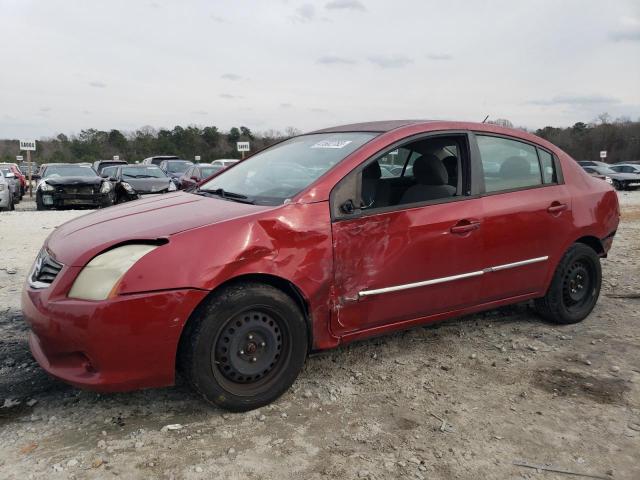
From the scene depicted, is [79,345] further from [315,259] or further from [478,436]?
[478,436]

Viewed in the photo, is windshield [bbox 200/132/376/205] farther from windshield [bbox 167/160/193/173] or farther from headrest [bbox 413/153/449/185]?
windshield [bbox 167/160/193/173]

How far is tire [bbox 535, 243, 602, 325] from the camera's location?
4.19m

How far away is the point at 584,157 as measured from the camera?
64.3 m

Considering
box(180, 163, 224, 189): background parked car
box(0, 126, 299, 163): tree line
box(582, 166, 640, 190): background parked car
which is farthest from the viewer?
box(0, 126, 299, 163): tree line

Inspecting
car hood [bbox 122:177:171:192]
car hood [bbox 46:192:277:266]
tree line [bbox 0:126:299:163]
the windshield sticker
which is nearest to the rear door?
the windshield sticker

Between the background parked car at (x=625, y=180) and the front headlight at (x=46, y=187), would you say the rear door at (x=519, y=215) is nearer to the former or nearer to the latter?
the front headlight at (x=46, y=187)

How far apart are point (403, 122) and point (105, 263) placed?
7.35 feet

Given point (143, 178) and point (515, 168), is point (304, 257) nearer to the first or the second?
point (515, 168)

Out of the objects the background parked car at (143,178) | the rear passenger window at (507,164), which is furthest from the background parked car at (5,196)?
the rear passenger window at (507,164)

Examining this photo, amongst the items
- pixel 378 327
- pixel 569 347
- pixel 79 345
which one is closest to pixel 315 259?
pixel 378 327

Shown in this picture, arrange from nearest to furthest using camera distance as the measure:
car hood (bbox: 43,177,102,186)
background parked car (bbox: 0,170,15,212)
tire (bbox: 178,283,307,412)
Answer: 1. tire (bbox: 178,283,307,412)
2. car hood (bbox: 43,177,102,186)
3. background parked car (bbox: 0,170,15,212)

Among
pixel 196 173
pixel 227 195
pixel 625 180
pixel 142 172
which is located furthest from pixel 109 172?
pixel 625 180

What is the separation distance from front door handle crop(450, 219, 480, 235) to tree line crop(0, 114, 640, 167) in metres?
57.2

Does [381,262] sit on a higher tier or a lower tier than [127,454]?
higher
